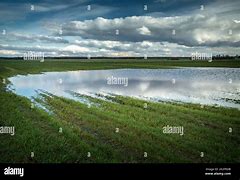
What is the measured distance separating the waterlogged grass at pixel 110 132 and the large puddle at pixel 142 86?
1.24 feet

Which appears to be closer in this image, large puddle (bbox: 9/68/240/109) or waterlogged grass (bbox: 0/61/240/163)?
waterlogged grass (bbox: 0/61/240/163)

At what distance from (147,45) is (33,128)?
4.01 meters

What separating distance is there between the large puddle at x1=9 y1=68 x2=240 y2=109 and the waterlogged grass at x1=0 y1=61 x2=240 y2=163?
377 millimetres

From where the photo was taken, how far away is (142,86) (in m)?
11.6

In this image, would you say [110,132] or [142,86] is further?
[142,86]

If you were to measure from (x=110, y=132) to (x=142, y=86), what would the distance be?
266 centimetres

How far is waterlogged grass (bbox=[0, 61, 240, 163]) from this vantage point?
26.2ft

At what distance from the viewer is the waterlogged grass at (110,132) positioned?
8000 millimetres

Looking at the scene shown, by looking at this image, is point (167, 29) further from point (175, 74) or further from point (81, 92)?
point (175, 74)

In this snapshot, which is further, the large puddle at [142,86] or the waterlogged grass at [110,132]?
the large puddle at [142,86]

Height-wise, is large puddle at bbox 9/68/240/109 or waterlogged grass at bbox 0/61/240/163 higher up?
large puddle at bbox 9/68/240/109

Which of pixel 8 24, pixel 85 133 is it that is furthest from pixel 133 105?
pixel 8 24

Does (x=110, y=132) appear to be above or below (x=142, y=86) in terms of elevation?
below

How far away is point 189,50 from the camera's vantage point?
930cm
